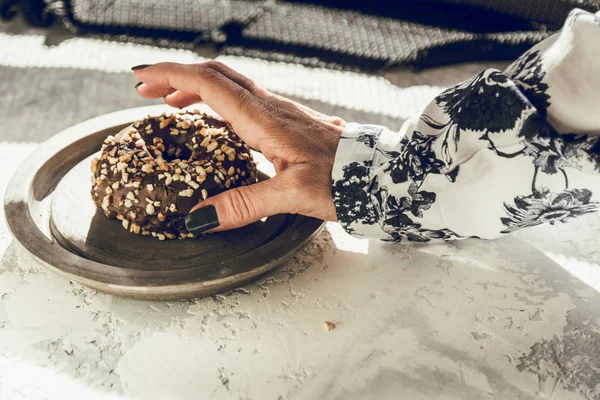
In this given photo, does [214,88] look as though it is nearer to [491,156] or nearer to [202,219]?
[202,219]

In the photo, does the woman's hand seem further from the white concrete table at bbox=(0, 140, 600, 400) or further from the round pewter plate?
the white concrete table at bbox=(0, 140, 600, 400)

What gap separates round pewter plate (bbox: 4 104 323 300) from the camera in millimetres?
1064

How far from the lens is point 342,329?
1141 millimetres

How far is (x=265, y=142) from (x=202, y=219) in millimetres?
224

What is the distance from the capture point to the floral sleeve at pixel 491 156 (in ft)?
3.24

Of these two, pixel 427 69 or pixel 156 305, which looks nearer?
pixel 156 305

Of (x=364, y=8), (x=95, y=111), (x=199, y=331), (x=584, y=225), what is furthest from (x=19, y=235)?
(x=364, y=8)

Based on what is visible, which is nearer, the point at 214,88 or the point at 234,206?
the point at 234,206

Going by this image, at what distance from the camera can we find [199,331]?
1124mm

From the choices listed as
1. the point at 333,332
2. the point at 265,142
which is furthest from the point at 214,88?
the point at 333,332

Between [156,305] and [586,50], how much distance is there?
0.93 m

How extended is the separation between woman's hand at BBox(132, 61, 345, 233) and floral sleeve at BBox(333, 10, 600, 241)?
0.05 m

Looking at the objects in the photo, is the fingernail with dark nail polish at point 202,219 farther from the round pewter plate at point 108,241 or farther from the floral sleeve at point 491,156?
the floral sleeve at point 491,156

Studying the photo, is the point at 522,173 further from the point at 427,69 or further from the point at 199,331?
the point at 427,69
